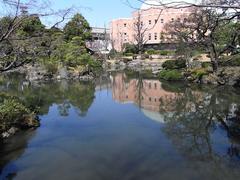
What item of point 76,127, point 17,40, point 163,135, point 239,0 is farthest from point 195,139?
point 17,40

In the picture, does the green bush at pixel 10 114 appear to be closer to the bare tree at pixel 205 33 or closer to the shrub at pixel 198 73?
the bare tree at pixel 205 33

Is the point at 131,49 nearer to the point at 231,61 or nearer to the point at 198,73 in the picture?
the point at 198,73

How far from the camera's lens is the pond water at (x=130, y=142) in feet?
25.9

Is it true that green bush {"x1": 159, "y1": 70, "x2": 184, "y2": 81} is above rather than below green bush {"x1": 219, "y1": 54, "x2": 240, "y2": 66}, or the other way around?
below

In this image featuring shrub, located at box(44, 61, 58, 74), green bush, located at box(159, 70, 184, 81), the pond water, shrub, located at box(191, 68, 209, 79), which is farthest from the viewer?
shrub, located at box(44, 61, 58, 74)

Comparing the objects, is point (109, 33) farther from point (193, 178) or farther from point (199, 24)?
point (193, 178)

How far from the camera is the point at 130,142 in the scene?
10383mm

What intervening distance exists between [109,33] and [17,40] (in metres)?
64.0

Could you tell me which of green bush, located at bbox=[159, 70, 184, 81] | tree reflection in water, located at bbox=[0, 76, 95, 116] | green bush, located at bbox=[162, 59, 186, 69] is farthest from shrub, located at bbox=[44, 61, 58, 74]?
green bush, located at bbox=[162, 59, 186, 69]

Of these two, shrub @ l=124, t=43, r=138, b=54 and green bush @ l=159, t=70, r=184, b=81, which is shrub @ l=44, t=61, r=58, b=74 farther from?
shrub @ l=124, t=43, r=138, b=54

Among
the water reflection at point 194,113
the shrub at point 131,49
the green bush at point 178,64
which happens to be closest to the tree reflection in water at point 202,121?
the water reflection at point 194,113

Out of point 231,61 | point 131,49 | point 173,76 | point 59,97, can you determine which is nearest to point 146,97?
point 59,97

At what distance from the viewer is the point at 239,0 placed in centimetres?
635

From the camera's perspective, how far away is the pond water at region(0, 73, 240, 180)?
7898mm
